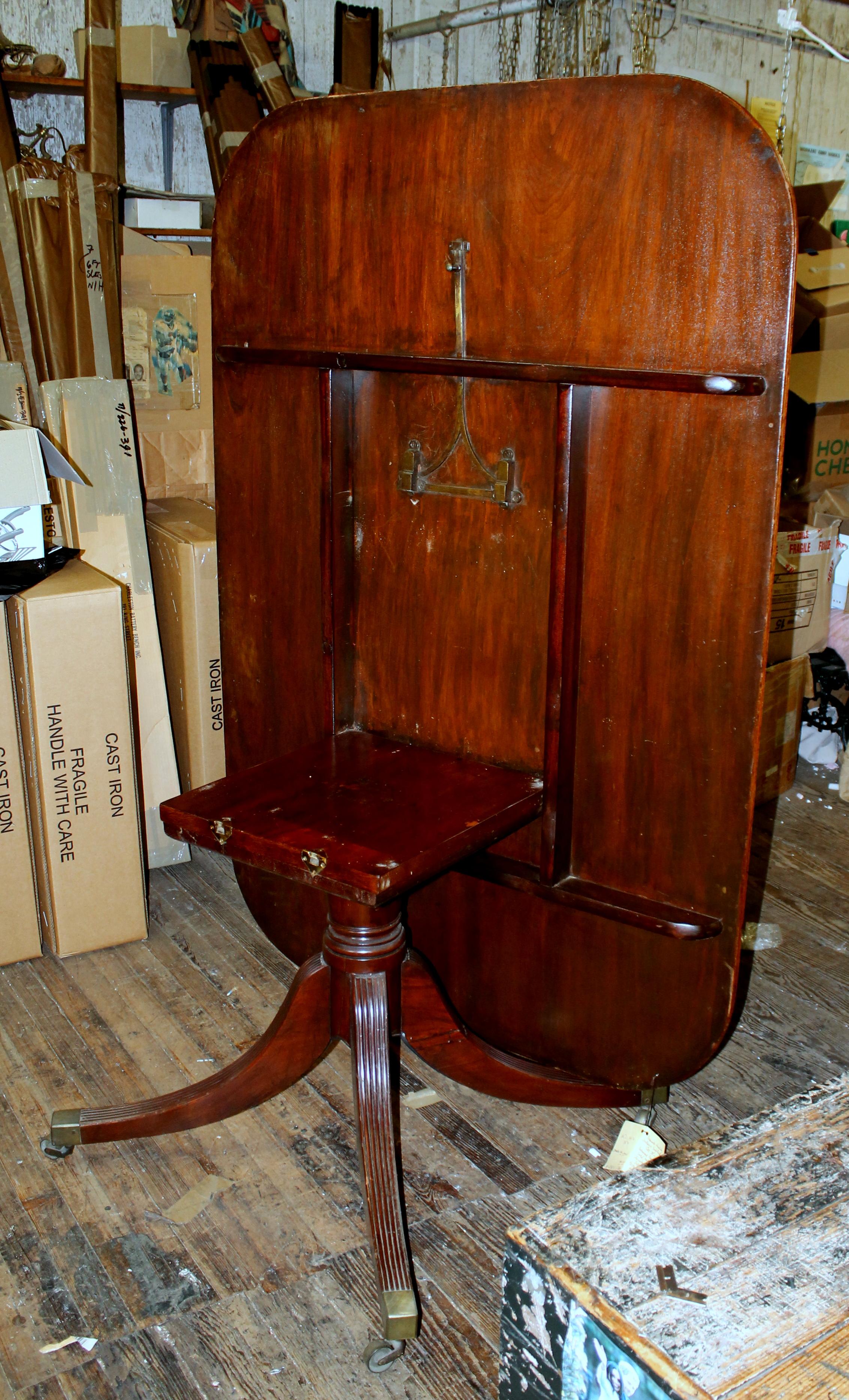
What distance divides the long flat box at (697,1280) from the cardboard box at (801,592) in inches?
81.9

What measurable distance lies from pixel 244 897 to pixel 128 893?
13.6 inches

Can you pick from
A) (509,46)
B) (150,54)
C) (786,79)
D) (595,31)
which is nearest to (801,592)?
(595,31)

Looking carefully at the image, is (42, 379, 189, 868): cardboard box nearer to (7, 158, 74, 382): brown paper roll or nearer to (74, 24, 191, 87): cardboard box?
(7, 158, 74, 382): brown paper roll

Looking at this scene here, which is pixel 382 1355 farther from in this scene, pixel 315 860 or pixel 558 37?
pixel 558 37

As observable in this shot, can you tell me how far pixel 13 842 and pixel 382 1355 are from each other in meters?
1.21

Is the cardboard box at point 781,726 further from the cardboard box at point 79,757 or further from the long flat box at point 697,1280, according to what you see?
the long flat box at point 697,1280

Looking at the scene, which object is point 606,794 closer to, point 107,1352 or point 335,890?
point 335,890

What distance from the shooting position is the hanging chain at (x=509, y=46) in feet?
13.4

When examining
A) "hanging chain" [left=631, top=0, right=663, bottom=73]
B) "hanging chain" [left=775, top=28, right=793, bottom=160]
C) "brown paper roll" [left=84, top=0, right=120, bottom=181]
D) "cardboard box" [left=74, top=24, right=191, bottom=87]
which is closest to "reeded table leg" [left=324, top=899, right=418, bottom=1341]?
"brown paper roll" [left=84, top=0, right=120, bottom=181]

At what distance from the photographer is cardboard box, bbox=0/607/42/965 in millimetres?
2156

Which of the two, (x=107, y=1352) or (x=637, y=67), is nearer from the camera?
(x=107, y=1352)

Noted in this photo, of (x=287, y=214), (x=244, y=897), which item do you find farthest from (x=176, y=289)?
(x=244, y=897)

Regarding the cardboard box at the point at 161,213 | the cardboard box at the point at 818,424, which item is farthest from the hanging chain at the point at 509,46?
the cardboard box at the point at 818,424

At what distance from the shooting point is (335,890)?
132 cm
